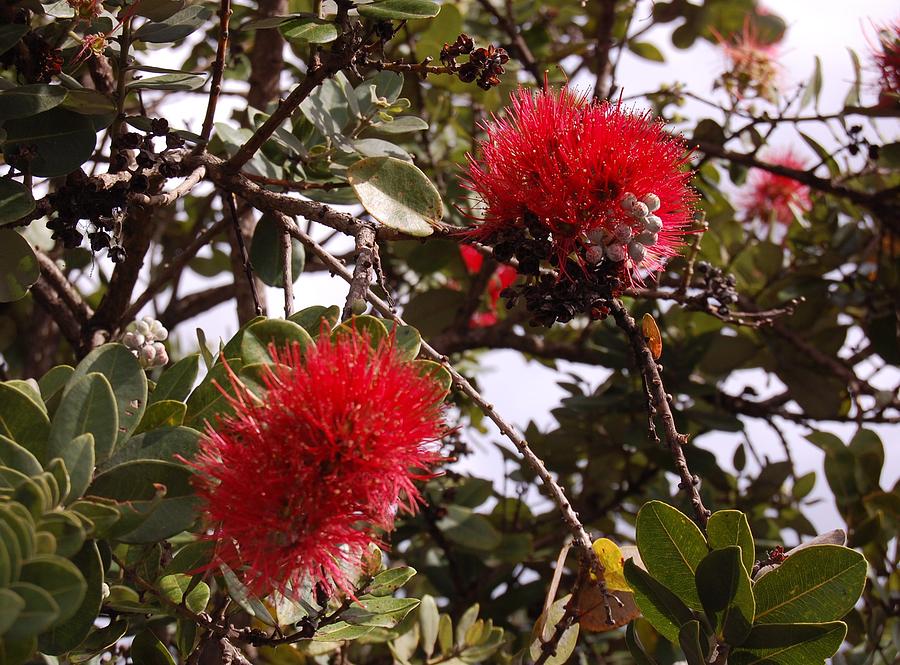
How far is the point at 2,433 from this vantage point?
103 cm

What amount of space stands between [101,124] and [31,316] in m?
1.38

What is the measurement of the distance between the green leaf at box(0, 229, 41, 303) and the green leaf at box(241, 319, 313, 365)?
20.4 inches

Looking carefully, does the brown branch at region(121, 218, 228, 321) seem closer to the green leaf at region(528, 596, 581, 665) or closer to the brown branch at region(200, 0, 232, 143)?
the brown branch at region(200, 0, 232, 143)

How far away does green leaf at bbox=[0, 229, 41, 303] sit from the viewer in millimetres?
1412

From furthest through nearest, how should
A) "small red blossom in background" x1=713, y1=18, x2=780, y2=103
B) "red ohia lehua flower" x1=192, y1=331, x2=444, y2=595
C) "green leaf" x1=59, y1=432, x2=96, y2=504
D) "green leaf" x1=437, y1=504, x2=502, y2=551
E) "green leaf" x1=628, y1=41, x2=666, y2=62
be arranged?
"green leaf" x1=628, y1=41, x2=666, y2=62 < "small red blossom in background" x1=713, y1=18, x2=780, y2=103 < "green leaf" x1=437, y1=504, x2=502, y2=551 < "red ohia lehua flower" x1=192, y1=331, x2=444, y2=595 < "green leaf" x1=59, y1=432, x2=96, y2=504

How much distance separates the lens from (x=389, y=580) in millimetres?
1307

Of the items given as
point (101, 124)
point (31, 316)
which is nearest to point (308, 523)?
point (101, 124)

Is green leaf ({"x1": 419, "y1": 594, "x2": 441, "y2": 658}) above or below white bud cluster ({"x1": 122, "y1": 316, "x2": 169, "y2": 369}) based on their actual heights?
below

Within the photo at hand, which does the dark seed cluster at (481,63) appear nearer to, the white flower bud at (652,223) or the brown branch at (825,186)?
the white flower bud at (652,223)

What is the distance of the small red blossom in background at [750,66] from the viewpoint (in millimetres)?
2992

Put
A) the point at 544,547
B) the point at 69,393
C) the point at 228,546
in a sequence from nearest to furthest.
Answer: the point at 69,393 < the point at 228,546 < the point at 544,547

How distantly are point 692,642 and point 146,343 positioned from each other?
3.10 ft

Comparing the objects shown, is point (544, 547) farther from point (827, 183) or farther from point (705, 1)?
point (705, 1)

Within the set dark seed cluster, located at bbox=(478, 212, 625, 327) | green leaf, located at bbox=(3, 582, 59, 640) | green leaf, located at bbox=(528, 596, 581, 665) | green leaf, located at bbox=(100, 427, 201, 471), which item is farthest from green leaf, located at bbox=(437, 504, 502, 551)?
green leaf, located at bbox=(3, 582, 59, 640)
